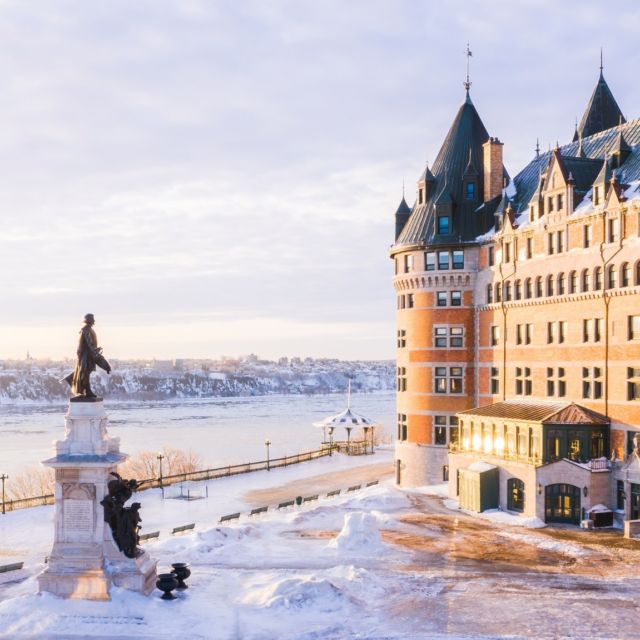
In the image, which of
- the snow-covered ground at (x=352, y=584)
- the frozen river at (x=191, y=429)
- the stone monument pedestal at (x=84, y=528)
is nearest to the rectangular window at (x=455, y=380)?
the snow-covered ground at (x=352, y=584)

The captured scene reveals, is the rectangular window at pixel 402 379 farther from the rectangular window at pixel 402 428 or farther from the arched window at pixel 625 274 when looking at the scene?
the arched window at pixel 625 274

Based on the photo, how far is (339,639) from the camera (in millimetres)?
21672

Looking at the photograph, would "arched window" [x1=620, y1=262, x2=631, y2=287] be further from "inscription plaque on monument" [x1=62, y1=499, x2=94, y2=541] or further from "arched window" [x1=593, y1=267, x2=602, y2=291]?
"inscription plaque on monument" [x1=62, y1=499, x2=94, y2=541]

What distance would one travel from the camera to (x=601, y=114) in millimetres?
62406

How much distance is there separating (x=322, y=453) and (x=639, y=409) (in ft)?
125

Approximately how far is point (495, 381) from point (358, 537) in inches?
796

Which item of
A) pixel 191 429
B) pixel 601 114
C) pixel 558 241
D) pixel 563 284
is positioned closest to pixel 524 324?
pixel 563 284

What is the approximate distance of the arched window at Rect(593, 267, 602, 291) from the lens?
1666 inches

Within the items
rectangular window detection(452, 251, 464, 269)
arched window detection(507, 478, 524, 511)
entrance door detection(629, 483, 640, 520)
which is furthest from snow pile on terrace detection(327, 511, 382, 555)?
rectangular window detection(452, 251, 464, 269)

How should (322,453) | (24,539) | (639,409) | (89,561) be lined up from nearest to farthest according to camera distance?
(89,561), (24,539), (639,409), (322,453)

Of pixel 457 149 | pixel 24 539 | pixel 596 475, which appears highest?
pixel 457 149

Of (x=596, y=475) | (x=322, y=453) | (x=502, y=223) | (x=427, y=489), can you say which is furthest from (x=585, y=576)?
(x=322, y=453)

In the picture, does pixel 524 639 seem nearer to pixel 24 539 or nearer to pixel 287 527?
pixel 287 527

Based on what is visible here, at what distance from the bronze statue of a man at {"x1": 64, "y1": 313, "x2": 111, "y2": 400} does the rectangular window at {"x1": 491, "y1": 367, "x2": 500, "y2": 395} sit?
30.6 meters
